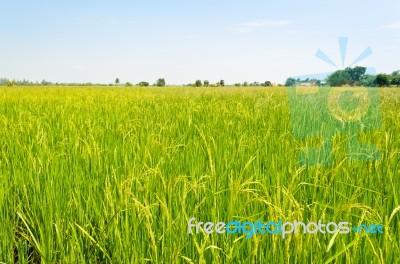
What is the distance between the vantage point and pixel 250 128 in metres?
2.97

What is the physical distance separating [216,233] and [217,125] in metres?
2.14

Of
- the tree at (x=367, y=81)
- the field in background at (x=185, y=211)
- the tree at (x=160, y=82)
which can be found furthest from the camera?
the tree at (x=160, y=82)

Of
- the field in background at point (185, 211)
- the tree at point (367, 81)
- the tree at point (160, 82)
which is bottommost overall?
the field in background at point (185, 211)

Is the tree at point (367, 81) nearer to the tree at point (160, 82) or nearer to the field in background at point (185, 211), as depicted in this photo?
the field in background at point (185, 211)

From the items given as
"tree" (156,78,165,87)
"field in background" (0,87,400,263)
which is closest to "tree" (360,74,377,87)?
"field in background" (0,87,400,263)

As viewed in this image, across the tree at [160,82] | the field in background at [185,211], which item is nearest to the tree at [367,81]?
the field in background at [185,211]

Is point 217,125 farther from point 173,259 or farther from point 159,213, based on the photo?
point 173,259

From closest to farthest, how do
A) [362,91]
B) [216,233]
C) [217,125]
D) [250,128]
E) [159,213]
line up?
[216,233] → [159,213] → [250,128] → [217,125] → [362,91]

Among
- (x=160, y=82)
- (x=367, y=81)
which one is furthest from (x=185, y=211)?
(x=160, y=82)

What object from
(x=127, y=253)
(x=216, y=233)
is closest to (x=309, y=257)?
(x=216, y=233)


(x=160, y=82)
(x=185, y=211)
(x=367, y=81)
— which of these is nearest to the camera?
(x=185, y=211)

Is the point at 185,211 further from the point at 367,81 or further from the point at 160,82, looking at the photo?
the point at 160,82

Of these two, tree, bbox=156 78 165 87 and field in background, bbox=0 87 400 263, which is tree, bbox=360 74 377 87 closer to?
field in background, bbox=0 87 400 263

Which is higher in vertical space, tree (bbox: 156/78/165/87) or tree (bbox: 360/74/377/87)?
tree (bbox: 156/78/165/87)
